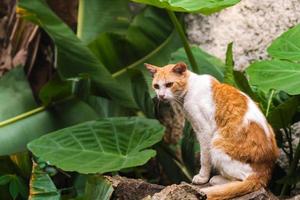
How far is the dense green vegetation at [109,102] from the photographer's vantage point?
256 centimetres

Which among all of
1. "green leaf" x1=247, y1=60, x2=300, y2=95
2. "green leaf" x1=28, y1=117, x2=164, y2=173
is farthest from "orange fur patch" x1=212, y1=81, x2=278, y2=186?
"green leaf" x1=28, y1=117, x2=164, y2=173

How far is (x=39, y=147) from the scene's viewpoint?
280 cm

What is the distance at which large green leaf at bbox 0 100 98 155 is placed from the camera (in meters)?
3.20

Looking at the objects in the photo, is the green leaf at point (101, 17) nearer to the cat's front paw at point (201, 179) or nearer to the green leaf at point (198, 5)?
the green leaf at point (198, 5)

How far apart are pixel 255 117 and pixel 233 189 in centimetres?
26

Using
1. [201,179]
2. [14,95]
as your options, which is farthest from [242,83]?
[14,95]

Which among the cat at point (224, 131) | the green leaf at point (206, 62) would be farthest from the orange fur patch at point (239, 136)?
the green leaf at point (206, 62)

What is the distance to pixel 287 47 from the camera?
2537mm

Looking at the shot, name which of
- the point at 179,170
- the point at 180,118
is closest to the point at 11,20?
the point at 180,118

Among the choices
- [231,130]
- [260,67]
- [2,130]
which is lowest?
[2,130]

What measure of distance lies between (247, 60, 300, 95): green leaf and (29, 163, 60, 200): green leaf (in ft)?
2.99

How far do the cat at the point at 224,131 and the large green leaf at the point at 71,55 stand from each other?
29.4 inches

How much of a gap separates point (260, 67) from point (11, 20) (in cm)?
188

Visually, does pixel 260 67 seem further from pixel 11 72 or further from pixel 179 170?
pixel 11 72
